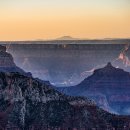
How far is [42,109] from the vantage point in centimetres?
671

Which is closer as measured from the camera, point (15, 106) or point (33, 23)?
point (15, 106)

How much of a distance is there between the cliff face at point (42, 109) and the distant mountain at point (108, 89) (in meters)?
0.08

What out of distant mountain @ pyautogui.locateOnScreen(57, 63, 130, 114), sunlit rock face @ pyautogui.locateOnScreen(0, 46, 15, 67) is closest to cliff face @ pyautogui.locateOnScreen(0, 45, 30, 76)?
sunlit rock face @ pyautogui.locateOnScreen(0, 46, 15, 67)

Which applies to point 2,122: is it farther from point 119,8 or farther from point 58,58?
point 119,8

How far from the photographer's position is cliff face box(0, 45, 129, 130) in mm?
6691

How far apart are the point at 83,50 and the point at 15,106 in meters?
0.98

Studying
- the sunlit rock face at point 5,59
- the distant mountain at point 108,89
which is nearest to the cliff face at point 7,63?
the sunlit rock face at point 5,59

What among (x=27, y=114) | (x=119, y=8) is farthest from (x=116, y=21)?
(x=27, y=114)

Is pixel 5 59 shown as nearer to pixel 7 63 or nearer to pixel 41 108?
pixel 7 63

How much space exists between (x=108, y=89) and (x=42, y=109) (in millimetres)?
764

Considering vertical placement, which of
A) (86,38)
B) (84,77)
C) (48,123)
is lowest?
(48,123)

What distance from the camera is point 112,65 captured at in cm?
680

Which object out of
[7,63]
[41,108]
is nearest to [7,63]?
[7,63]

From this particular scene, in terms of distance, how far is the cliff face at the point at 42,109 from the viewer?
6.69 meters
